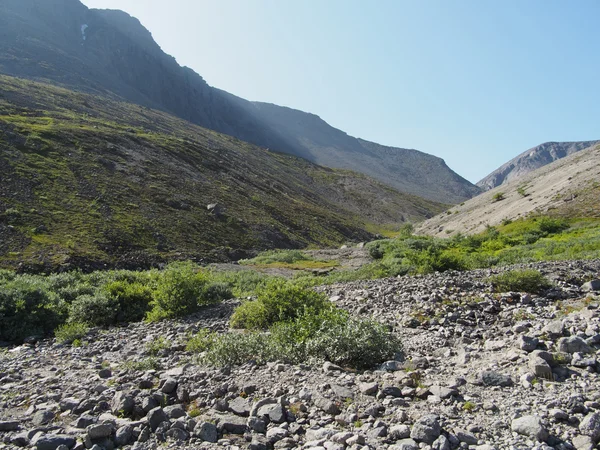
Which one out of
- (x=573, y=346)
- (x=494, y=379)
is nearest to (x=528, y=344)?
(x=573, y=346)

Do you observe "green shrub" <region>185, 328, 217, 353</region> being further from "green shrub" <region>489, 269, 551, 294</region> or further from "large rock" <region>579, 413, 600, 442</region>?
"green shrub" <region>489, 269, 551, 294</region>

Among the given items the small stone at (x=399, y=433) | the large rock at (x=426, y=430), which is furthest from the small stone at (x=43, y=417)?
the large rock at (x=426, y=430)

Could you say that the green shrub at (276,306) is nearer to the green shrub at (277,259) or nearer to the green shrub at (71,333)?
the green shrub at (71,333)

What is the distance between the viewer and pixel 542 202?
45.2 metres

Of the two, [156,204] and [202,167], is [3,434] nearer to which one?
[156,204]

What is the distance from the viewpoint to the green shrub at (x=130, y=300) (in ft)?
52.6

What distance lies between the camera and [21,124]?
6675cm

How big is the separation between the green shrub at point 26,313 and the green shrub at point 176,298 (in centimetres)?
373

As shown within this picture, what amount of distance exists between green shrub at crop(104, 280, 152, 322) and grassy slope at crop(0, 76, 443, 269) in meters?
20.7

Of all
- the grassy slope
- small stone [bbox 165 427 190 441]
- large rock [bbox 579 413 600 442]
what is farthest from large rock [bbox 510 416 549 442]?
the grassy slope

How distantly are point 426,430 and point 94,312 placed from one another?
1387cm

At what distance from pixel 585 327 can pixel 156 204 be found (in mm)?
56009

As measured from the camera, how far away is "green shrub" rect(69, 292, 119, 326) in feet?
50.3

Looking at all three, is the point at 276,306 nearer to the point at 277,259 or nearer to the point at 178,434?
the point at 178,434
